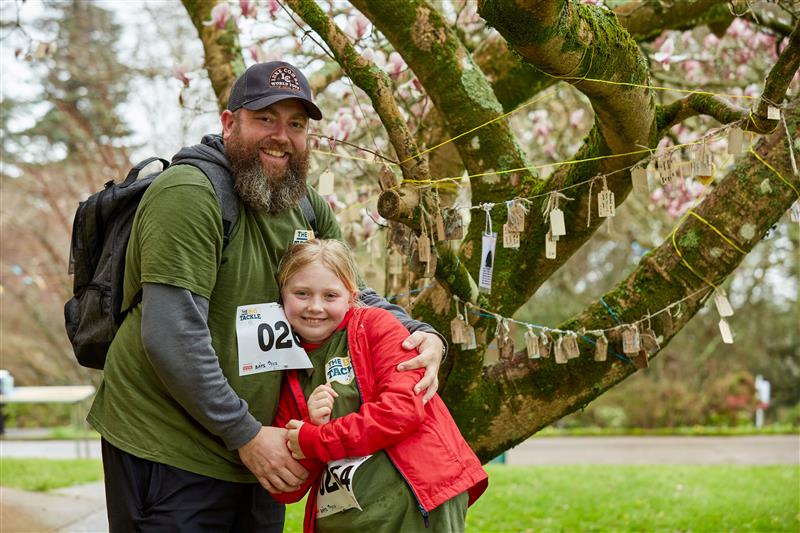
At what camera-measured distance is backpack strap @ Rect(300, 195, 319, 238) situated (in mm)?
2609

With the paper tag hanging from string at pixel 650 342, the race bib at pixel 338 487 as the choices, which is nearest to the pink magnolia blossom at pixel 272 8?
the paper tag hanging from string at pixel 650 342

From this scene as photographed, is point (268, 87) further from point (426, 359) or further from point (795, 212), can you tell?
point (795, 212)

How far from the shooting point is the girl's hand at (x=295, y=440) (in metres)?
2.15

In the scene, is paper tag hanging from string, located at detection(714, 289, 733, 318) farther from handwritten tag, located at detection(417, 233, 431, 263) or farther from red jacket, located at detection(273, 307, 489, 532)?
red jacket, located at detection(273, 307, 489, 532)

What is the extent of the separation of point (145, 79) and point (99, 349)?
12.2m

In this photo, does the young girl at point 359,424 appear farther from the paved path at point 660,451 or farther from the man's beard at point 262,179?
the paved path at point 660,451

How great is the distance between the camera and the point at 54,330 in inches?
629

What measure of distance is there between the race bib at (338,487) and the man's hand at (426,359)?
0.78 feet

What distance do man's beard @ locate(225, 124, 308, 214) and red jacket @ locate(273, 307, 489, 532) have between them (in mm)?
420

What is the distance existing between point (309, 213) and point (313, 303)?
42 centimetres

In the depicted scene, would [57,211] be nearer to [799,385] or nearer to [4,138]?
[4,138]

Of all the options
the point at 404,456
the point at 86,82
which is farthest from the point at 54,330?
the point at 404,456

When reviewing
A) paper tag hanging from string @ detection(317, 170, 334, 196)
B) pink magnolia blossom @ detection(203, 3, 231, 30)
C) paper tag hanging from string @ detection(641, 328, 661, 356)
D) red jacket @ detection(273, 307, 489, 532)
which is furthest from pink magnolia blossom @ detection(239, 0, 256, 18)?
paper tag hanging from string @ detection(641, 328, 661, 356)

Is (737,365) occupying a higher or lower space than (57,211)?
lower
